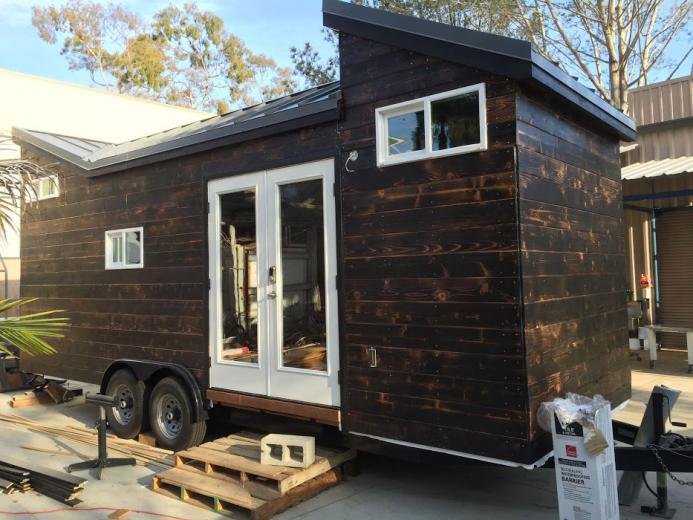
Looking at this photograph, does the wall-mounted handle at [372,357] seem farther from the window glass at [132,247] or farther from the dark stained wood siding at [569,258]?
the window glass at [132,247]

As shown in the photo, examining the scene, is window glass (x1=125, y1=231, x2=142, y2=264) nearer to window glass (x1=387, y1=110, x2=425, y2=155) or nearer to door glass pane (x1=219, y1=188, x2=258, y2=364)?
door glass pane (x1=219, y1=188, x2=258, y2=364)

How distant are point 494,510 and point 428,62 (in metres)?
3.13

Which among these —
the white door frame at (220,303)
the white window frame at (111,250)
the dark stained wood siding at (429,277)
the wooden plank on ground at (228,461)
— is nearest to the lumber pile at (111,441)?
the wooden plank on ground at (228,461)

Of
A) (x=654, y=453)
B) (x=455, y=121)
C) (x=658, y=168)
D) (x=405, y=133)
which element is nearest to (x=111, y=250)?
(x=405, y=133)

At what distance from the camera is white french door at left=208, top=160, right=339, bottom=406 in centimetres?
461

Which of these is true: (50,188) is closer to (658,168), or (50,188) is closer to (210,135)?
(210,135)

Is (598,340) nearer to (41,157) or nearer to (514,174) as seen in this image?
(514,174)

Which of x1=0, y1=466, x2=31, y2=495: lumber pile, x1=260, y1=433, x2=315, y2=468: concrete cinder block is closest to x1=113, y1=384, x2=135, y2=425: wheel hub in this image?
x1=0, y1=466, x2=31, y2=495: lumber pile

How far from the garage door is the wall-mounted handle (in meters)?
8.28

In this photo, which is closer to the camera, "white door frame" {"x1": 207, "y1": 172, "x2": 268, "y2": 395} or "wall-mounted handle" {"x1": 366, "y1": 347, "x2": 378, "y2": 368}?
"wall-mounted handle" {"x1": 366, "y1": 347, "x2": 378, "y2": 368}

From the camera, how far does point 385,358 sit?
4.18 meters

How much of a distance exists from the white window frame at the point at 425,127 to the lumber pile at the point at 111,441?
134 inches

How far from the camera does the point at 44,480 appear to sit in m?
4.84

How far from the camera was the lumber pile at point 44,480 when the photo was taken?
4613mm
